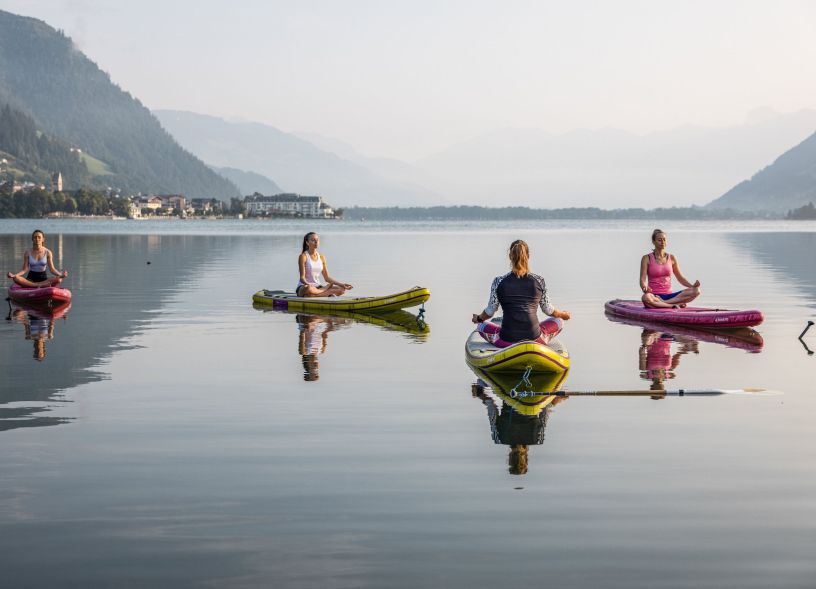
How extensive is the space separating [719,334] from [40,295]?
64.6 feet

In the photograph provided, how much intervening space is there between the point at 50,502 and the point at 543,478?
4.87 m

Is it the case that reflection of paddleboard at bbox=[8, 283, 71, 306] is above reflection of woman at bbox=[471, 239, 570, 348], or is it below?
below

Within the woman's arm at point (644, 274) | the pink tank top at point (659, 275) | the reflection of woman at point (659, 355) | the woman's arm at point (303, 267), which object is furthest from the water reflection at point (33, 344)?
the pink tank top at point (659, 275)

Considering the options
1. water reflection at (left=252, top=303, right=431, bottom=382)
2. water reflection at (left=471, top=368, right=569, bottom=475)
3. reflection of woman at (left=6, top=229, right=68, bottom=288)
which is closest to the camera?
water reflection at (left=471, top=368, right=569, bottom=475)

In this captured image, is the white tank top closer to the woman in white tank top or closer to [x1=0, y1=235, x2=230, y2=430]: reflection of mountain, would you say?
the woman in white tank top

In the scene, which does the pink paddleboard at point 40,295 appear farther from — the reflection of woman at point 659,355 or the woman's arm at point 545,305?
the woman's arm at point 545,305

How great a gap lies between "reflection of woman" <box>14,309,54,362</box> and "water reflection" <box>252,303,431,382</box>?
5.32m

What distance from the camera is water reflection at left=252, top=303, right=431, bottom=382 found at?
21.6 m

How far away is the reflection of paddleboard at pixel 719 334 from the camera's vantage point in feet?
76.3

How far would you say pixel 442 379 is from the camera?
18078mm

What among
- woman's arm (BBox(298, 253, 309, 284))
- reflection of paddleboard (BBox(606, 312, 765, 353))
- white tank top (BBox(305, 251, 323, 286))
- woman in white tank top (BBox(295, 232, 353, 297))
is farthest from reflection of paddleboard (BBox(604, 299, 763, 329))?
woman's arm (BBox(298, 253, 309, 284))

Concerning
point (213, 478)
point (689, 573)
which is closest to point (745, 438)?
point (689, 573)

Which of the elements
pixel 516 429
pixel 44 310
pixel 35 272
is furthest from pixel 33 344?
pixel 516 429

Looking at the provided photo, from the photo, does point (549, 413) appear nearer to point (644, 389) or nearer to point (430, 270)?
point (644, 389)
